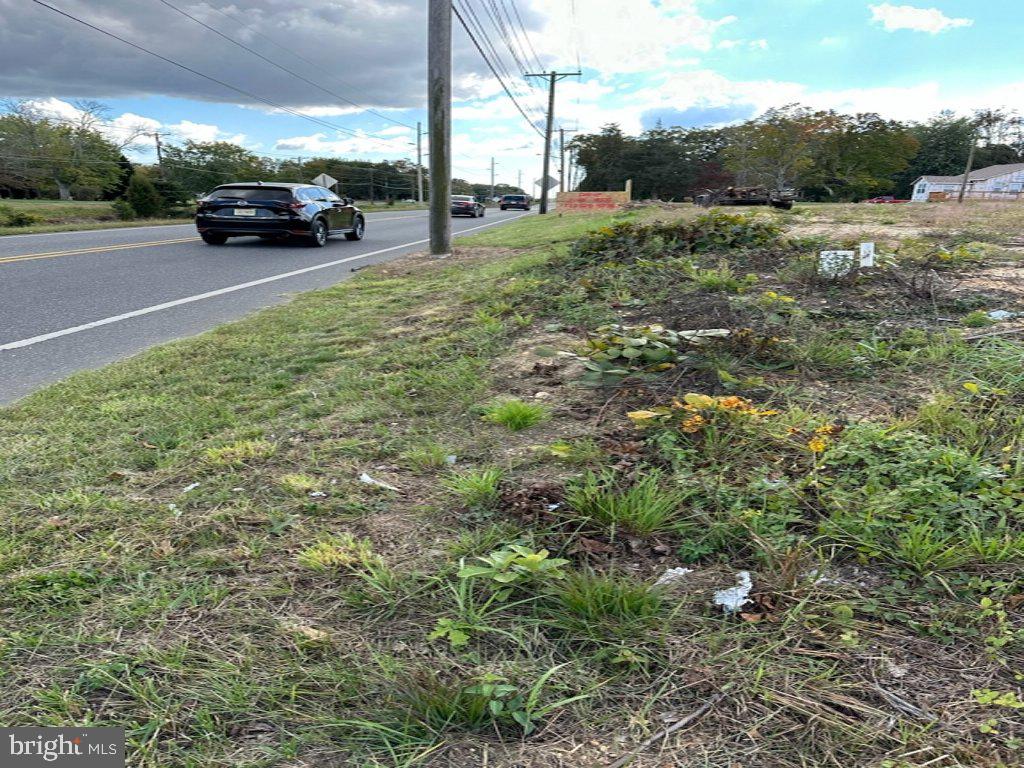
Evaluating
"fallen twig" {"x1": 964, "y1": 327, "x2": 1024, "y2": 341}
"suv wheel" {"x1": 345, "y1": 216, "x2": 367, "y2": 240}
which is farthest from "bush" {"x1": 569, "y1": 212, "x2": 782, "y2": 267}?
"suv wheel" {"x1": 345, "y1": 216, "x2": 367, "y2": 240}

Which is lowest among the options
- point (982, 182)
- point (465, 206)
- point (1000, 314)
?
point (1000, 314)

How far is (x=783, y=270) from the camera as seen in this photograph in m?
5.27

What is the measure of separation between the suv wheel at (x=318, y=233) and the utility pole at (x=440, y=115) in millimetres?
3711

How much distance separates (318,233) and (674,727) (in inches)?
541

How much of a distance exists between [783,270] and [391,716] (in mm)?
4925

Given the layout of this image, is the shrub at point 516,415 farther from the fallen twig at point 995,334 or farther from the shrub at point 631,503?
the fallen twig at point 995,334

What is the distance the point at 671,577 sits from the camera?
1.85m

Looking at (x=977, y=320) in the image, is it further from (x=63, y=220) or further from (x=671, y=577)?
(x=63, y=220)

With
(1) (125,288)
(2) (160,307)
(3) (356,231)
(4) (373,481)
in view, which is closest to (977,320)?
(4) (373,481)

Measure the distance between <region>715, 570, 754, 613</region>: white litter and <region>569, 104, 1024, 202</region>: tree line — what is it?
64377mm

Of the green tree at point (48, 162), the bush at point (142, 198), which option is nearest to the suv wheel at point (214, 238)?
the bush at point (142, 198)

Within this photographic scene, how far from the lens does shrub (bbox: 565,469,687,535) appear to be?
2057 mm

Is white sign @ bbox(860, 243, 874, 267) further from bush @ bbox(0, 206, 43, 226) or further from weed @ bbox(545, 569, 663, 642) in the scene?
bush @ bbox(0, 206, 43, 226)

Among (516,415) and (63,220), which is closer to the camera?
(516,415)
